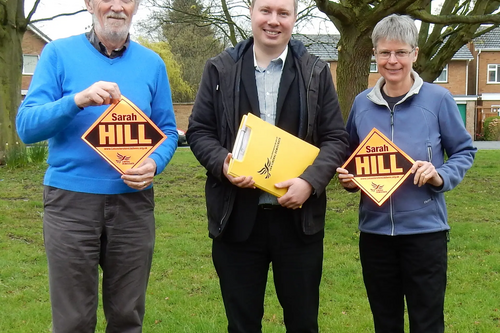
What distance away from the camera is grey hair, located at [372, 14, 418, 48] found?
9.68 feet

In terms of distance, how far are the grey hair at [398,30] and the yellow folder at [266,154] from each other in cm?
76

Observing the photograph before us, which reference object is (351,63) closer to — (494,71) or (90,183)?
(90,183)

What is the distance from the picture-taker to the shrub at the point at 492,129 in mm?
31172

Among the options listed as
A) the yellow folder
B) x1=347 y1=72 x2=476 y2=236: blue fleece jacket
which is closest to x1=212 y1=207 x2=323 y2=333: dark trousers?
the yellow folder

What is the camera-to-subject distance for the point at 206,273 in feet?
18.2

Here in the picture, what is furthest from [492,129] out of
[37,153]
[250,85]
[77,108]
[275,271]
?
[77,108]

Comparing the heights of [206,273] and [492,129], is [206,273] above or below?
below

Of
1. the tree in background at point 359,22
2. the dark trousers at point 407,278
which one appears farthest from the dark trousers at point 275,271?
the tree in background at point 359,22

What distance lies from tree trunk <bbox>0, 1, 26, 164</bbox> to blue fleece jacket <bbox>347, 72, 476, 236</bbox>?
12.7 metres

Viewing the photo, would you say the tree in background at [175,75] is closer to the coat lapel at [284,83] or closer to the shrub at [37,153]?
the shrub at [37,153]

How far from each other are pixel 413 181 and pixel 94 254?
1793 mm

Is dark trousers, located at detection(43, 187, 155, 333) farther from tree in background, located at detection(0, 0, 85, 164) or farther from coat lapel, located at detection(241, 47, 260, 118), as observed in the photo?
tree in background, located at detection(0, 0, 85, 164)

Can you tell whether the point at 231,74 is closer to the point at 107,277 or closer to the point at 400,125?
the point at 400,125

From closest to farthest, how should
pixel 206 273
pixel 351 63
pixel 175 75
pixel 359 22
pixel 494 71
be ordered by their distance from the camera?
1. pixel 206 273
2. pixel 359 22
3. pixel 351 63
4. pixel 175 75
5. pixel 494 71
